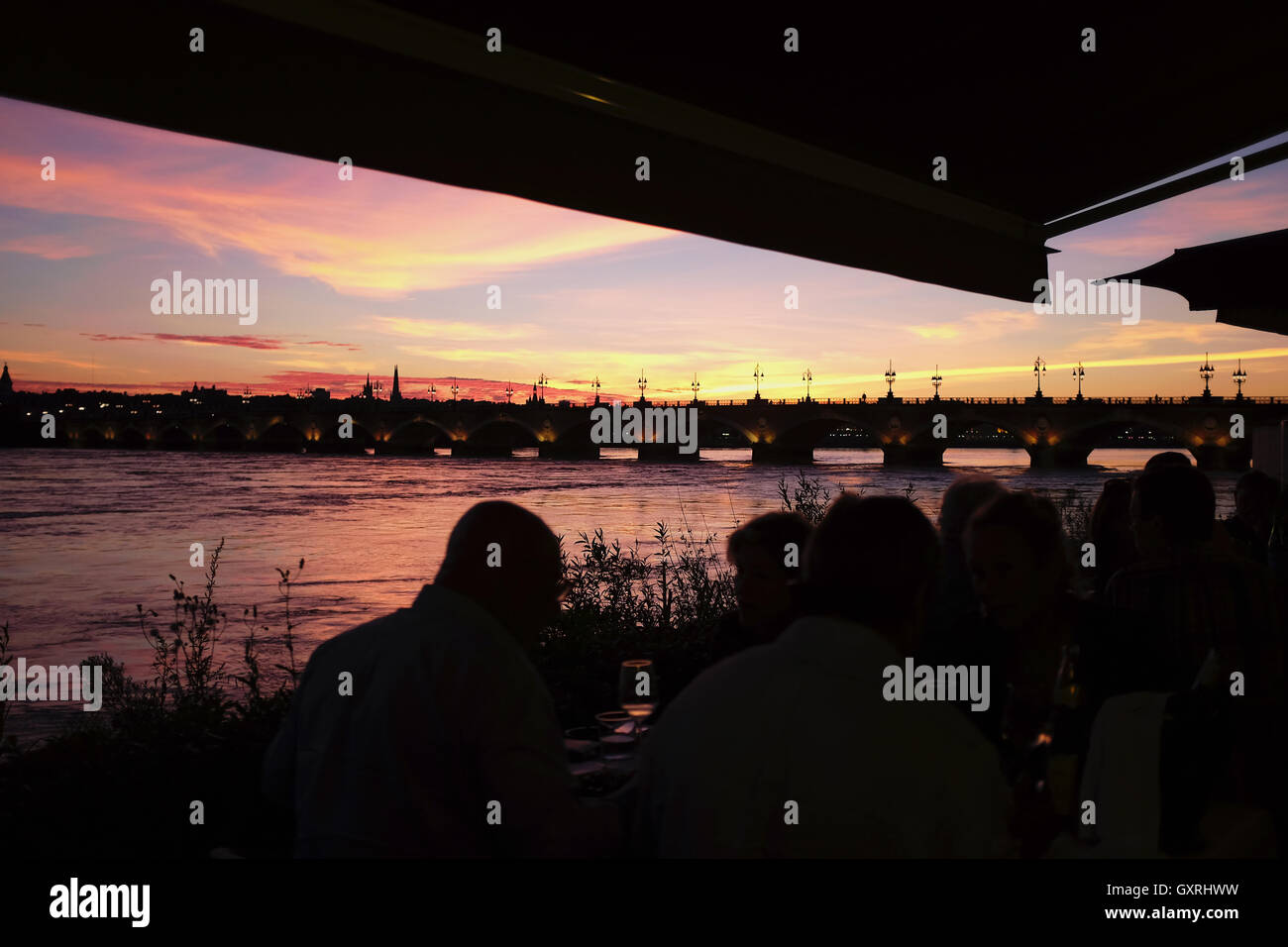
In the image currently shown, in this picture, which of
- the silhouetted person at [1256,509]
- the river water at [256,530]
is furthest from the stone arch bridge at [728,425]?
the silhouetted person at [1256,509]

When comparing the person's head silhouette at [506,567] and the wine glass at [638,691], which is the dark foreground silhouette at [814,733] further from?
the wine glass at [638,691]

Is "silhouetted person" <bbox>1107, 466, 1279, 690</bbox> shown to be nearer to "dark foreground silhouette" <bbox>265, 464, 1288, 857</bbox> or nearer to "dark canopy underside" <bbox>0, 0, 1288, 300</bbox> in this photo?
"dark foreground silhouette" <bbox>265, 464, 1288, 857</bbox>

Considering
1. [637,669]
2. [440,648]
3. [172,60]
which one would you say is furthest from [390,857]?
[172,60]

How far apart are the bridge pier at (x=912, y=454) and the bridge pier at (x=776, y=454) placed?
361 inches

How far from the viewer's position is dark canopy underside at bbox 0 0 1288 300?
6.84 ft

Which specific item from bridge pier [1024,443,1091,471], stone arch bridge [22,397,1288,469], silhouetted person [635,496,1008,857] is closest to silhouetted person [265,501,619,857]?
silhouetted person [635,496,1008,857]

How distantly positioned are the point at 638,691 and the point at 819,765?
5.00 feet

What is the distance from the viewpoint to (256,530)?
23047 millimetres

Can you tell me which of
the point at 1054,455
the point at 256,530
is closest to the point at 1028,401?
the point at 1054,455

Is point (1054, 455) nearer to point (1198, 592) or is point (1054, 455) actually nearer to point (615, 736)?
point (1198, 592)
